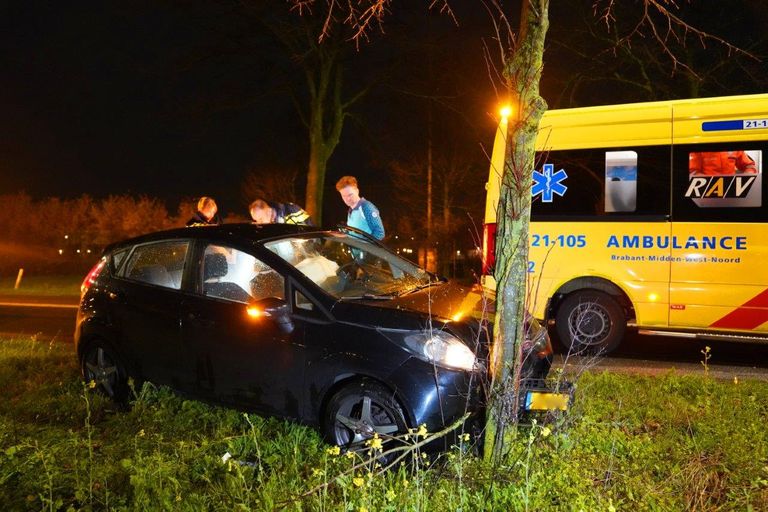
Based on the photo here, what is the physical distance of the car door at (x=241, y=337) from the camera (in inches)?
167

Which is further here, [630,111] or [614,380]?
[630,111]

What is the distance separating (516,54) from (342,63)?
1553 centimetres

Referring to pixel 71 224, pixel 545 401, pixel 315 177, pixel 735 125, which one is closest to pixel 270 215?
pixel 545 401

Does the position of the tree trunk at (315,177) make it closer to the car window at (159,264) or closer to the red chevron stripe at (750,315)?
the car window at (159,264)

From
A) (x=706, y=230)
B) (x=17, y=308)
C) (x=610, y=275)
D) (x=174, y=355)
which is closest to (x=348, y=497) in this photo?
(x=174, y=355)

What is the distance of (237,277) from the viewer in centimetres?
475

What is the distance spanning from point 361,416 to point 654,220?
170 inches

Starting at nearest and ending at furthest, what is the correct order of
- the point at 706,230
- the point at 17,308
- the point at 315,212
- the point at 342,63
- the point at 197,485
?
the point at 197,485, the point at 706,230, the point at 17,308, the point at 315,212, the point at 342,63

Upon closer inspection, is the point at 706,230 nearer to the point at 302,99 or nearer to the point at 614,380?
the point at 614,380

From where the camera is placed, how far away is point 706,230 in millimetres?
6387

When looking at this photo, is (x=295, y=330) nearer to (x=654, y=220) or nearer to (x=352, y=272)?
(x=352, y=272)

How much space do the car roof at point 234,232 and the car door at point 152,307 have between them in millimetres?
65

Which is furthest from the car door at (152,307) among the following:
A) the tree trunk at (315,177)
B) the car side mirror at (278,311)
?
the tree trunk at (315,177)

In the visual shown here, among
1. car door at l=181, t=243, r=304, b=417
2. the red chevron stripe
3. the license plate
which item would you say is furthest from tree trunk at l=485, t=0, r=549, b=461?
the red chevron stripe
